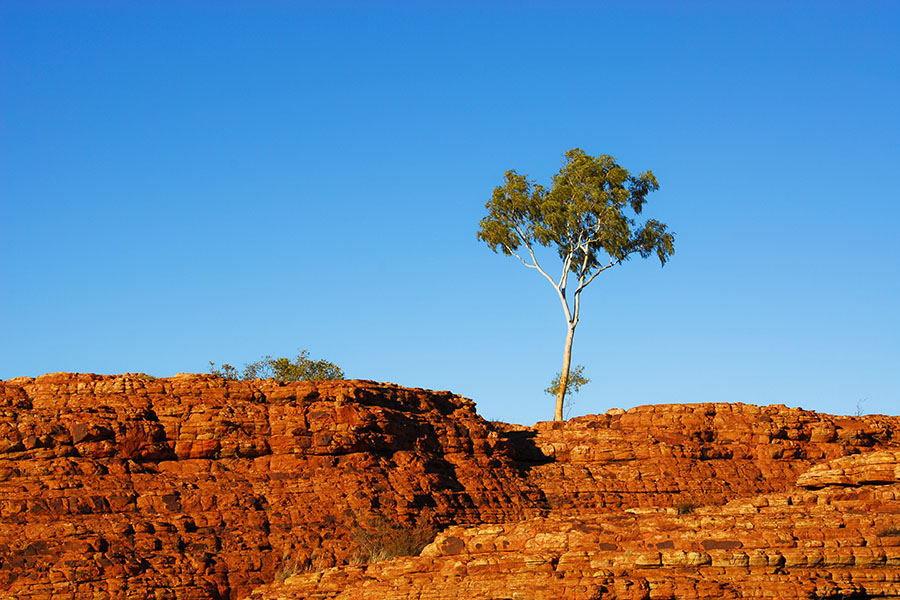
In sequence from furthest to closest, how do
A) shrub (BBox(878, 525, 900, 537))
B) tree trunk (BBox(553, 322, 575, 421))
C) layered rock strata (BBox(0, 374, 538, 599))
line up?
tree trunk (BBox(553, 322, 575, 421)), layered rock strata (BBox(0, 374, 538, 599)), shrub (BBox(878, 525, 900, 537))

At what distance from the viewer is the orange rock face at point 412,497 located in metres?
24.2

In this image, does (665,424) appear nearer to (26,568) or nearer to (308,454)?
(308,454)

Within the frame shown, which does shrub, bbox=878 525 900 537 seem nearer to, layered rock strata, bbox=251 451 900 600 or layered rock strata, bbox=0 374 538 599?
layered rock strata, bbox=251 451 900 600

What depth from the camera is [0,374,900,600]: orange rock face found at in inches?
952

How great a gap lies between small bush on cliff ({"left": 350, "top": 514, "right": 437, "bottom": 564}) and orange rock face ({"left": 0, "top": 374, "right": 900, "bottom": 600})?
7 centimetres

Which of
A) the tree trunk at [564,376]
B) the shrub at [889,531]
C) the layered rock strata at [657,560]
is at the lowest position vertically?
the layered rock strata at [657,560]

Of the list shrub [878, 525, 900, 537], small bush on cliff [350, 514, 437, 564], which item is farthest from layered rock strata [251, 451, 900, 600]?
small bush on cliff [350, 514, 437, 564]

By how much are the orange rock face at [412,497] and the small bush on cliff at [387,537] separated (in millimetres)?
70

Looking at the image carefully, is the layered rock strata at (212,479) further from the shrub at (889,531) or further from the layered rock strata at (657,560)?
the shrub at (889,531)

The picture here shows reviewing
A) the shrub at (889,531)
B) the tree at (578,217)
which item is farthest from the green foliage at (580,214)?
the shrub at (889,531)

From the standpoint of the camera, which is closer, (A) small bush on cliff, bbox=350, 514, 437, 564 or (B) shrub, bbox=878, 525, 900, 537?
(B) shrub, bbox=878, 525, 900, 537

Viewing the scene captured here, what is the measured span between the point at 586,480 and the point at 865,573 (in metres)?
14.6

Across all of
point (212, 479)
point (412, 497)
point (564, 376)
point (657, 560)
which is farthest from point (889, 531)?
point (564, 376)

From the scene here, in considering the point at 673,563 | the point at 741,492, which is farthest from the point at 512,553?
the point at 741,492
